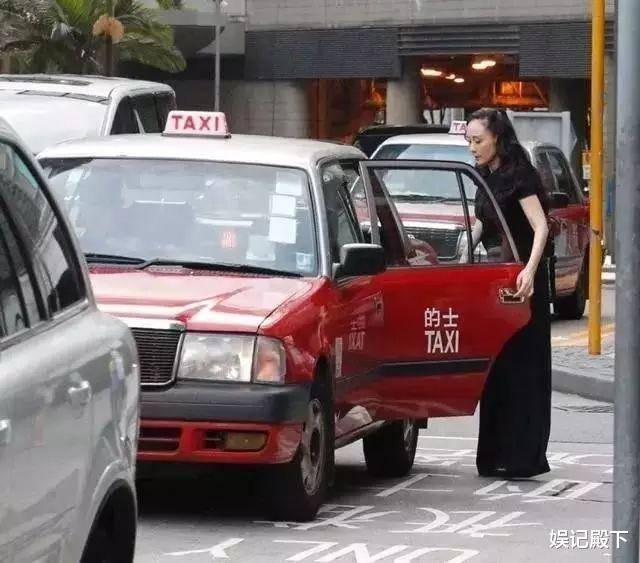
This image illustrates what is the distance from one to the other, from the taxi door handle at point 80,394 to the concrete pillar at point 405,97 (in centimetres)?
3896

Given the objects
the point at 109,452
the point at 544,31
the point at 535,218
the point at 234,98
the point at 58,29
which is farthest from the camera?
the point at 234,98

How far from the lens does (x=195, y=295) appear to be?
8.66 metres

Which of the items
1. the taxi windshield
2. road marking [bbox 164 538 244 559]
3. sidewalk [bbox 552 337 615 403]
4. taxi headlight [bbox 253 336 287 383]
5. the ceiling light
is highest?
the ceiling light

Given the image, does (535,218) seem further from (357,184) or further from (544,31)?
(544,31)

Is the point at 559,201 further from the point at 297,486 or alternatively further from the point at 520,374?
the point at 297,486

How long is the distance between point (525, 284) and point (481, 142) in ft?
2.66

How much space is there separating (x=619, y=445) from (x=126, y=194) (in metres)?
4.79

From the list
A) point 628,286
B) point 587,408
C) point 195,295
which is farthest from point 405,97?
point 628,286

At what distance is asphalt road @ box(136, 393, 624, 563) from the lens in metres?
8.05

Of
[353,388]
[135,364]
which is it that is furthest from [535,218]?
[135,364]

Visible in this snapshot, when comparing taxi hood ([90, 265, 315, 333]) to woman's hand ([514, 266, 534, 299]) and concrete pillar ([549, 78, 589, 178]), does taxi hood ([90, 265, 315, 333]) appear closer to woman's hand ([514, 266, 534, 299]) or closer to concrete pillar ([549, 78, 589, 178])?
woman's hand ([514, 266, 534, 299])

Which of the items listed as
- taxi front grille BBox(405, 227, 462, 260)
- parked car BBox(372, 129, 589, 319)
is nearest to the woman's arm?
taxi front grille BBox(405, 227, 462, 260)

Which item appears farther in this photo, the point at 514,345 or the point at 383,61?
the point at 383,61

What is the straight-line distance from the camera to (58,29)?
38.3m
